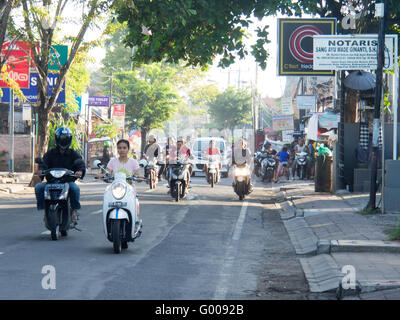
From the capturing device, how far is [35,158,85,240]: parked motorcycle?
11.0 metres

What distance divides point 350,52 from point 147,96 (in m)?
40.7

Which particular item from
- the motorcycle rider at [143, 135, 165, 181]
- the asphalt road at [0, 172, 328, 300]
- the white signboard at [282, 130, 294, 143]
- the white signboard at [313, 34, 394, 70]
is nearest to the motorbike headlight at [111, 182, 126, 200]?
the asphalt road at [0, 172, 328, 300]

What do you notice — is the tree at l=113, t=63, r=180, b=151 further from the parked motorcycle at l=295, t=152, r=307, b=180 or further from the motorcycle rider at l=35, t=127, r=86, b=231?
the motorcycle rider at l=35, t=127, r=86, b=231

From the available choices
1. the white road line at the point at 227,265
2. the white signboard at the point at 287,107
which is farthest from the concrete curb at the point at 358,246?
the white signboard at the point at 287,107

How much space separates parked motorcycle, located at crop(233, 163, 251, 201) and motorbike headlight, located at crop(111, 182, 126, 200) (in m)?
11.3

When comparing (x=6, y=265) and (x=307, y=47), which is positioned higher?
(x=307, y=47)

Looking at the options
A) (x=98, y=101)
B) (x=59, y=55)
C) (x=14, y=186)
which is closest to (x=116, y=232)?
(x=14, y=186)

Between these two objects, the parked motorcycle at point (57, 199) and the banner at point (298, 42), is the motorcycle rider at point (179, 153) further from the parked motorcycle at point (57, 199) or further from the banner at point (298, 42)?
the parked motorcycle at point (57, 199)

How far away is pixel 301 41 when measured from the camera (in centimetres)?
2206

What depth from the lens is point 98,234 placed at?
40.7 feet

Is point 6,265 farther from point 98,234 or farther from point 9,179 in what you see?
point 9,179

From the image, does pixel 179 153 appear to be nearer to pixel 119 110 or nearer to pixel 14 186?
pixel 14 186
